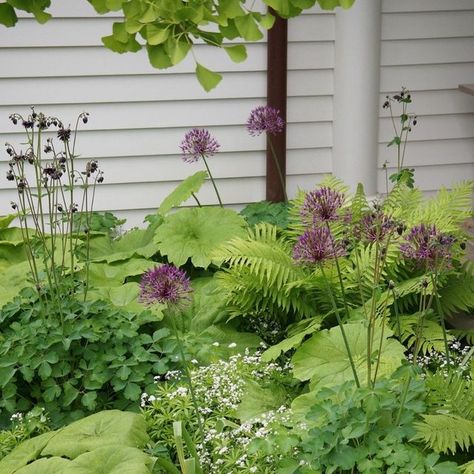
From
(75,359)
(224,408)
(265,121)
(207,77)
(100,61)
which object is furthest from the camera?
(100,61)

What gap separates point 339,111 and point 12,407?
292 cm

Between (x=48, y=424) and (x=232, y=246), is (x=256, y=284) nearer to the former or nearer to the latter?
(x=232, y=246)

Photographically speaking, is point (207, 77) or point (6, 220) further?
point (6, 220)

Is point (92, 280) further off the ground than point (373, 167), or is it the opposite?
point (373, 167)

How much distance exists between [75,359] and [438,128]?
3267 mm

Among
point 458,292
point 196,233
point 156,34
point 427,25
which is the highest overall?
point 427,25

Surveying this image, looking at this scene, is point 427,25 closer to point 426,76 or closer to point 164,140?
point 426,76

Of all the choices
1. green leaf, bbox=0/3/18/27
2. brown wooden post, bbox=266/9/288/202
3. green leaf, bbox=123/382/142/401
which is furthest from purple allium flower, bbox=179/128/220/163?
green leaf, bbox=0/3/18/27

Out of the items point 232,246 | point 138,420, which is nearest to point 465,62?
point 232,246

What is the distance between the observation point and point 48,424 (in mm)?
4383

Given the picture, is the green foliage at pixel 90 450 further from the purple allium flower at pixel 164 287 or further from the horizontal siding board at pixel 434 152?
the horizontal siding board at pixel 434 152

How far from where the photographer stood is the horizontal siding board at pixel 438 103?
21.9 ft

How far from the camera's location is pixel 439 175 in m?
6.83

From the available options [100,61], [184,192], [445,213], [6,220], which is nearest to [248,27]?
[445,213]
